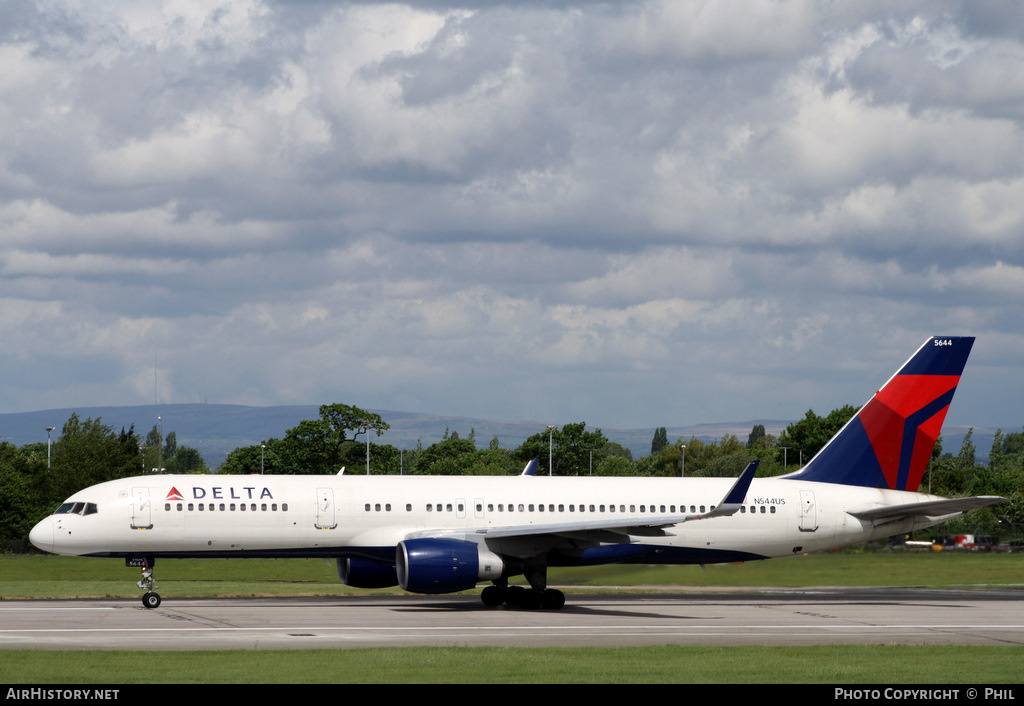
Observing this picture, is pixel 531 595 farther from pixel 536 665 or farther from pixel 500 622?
pixel 536 665

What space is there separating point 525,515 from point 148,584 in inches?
429

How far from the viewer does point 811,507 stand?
125 ft

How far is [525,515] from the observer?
3619cm

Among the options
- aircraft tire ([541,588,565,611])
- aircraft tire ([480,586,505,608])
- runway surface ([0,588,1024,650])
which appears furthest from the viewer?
aircraft tire ([480,586,505,608])

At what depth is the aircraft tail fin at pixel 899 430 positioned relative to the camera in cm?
3919

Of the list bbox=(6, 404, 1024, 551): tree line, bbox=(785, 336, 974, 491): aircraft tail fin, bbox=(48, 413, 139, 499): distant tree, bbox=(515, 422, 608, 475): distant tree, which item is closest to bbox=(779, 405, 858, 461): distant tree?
A: bbox=(6, 404, 1024, 551): tree line

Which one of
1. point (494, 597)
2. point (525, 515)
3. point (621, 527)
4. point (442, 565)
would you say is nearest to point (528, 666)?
point (442, 565)

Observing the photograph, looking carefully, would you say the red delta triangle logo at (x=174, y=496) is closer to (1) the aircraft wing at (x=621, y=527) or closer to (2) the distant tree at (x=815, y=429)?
(1) the aircraft wing at (x=621, y=527)

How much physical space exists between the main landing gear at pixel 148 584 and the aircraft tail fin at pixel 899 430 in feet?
65.5

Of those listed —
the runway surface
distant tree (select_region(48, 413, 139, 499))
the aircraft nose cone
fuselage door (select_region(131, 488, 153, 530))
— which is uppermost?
distant tree (select_region(48, 413, 139, 499))

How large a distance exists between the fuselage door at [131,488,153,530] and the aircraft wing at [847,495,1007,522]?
21.2 m

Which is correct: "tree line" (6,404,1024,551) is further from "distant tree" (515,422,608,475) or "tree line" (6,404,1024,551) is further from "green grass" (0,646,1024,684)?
"green grass" (0,646,1024,684)

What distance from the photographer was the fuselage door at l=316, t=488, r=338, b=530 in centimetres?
3453
